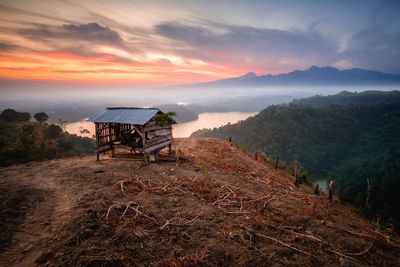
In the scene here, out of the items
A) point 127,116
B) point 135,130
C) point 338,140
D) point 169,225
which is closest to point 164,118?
point 135,130

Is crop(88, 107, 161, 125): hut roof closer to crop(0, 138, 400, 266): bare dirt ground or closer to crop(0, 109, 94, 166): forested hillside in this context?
crop(0, 138, 400, 266): bare dirt ground

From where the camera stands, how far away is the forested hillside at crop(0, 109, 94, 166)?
2917cm

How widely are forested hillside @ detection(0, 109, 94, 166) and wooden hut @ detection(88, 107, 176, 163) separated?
1374cm

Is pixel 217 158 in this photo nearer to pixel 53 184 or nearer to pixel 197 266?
pixel 53 184

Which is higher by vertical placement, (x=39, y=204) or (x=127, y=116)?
(x=127, y=116)

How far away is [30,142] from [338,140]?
119m

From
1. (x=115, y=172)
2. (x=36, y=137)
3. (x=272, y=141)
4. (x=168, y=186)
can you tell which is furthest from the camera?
(x=272, y=141)

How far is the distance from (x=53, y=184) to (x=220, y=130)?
358 ft

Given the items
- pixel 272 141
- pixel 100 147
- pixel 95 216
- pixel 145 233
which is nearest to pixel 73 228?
pixel 95 216

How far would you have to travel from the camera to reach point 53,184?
11.9m

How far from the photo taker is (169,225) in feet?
26.5

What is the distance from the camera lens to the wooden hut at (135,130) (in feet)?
51.4

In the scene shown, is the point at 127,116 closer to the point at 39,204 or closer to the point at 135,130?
the point at 135,130

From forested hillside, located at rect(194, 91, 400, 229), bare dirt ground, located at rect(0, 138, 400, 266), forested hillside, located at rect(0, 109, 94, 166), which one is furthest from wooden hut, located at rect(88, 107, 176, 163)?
forested hillside, located at rect(194, 91, 400, 229)
